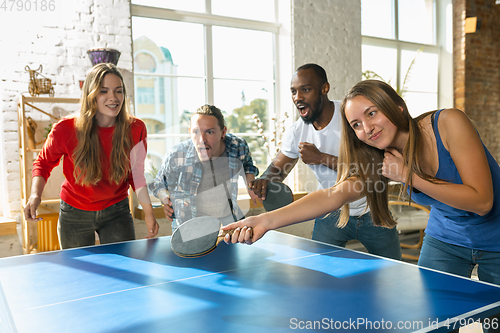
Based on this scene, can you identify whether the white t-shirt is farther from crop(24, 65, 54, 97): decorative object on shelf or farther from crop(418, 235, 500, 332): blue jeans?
crop(24, 65, 54, 97): decorative object on shelf

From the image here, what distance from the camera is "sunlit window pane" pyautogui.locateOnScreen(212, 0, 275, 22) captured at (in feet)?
15.2

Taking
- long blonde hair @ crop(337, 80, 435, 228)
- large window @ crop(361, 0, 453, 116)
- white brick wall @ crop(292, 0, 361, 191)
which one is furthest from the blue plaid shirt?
large window @ crop(361, 0, 453, 116)

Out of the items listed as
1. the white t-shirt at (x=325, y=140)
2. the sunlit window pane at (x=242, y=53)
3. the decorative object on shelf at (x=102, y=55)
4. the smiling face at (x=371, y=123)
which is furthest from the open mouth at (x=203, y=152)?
the sunlit window pane at (x=242, y=53)

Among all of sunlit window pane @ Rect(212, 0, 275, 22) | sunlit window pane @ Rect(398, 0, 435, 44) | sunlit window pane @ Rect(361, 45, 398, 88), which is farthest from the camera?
sunlit window pane @ Rect(398, 0, 435, 44)

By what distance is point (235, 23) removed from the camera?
15.4 ft

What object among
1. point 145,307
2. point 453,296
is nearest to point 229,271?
point 145,307

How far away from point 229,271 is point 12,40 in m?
3.07

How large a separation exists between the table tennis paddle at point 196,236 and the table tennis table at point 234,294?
0.24ft

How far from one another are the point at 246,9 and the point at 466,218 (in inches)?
154

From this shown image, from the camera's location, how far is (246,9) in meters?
4.78

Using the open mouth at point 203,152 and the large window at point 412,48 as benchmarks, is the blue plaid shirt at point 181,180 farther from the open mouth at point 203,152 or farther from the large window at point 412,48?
the large window at point 412,48

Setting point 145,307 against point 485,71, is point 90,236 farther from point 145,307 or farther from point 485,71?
point 485,71

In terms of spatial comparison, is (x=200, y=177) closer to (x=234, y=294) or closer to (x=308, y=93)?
(x=308, y=93)

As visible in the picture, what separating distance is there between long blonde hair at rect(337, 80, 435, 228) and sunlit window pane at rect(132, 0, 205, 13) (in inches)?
128
